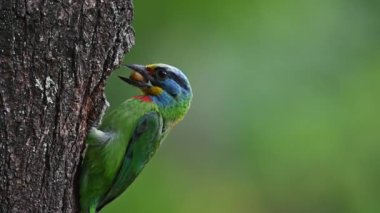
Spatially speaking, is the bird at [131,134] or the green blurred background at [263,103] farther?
the green blurred background at [263,103]

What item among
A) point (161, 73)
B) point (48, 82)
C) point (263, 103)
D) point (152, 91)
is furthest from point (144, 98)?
point (263, 103)

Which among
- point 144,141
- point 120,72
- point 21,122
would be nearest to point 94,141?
point 144,141

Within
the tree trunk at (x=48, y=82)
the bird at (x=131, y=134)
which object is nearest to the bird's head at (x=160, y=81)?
the bird at (x=131, y=134)

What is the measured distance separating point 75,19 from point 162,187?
296 cm

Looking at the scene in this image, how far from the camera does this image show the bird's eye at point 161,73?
5.79 m

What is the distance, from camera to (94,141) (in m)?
5.13

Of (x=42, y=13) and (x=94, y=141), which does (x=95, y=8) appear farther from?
(x=94, y=141)

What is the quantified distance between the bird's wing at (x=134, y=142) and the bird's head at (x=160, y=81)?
173 millimetres

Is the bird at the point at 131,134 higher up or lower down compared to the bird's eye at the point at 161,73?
lower down

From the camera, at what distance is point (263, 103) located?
7.35 metres

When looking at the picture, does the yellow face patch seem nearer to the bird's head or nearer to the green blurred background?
the bird's head

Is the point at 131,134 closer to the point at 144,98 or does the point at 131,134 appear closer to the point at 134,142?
the point at 134,142

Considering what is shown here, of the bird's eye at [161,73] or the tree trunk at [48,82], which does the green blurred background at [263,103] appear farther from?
the tree trunk at [48,82]

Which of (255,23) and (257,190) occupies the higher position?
(255,23)
